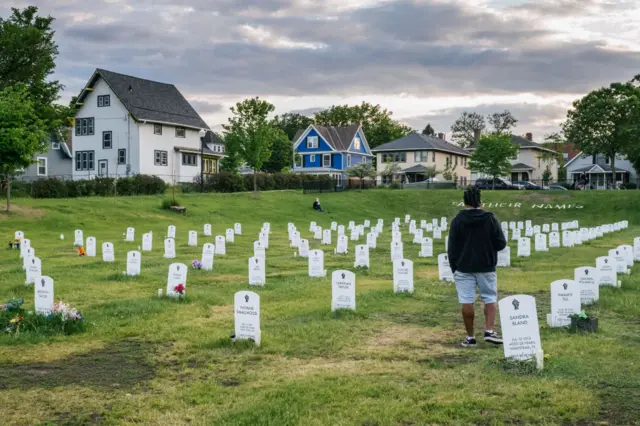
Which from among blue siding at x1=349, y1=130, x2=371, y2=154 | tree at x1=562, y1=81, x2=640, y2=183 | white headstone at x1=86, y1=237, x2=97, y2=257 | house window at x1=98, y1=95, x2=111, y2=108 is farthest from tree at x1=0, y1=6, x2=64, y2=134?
tree at x1=562, y1=81, x2=640, y2=183

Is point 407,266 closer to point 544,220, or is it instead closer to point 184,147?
point 544,220

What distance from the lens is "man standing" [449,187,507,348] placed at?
8.99 meters

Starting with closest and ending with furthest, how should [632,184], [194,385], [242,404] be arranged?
[242,404]
[194,385]
[632,184]

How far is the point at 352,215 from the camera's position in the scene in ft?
163

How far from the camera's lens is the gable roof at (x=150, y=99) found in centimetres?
5309

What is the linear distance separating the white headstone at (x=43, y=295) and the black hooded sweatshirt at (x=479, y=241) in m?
7.02

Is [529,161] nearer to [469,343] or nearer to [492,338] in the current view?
[492,338]

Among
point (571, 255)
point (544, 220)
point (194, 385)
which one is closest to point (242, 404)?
point (194, 385)

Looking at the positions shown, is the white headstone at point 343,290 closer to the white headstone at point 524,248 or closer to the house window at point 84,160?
the white headstone at point 524,248

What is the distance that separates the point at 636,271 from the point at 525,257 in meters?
5.02

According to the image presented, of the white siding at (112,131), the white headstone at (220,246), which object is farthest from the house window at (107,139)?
the white headstone at (220,246)

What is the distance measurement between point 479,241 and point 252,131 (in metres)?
42.5

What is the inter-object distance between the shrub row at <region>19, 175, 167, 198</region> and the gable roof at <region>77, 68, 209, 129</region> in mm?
8840

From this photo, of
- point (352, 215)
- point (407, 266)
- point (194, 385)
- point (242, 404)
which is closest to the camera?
point (242, 404)
